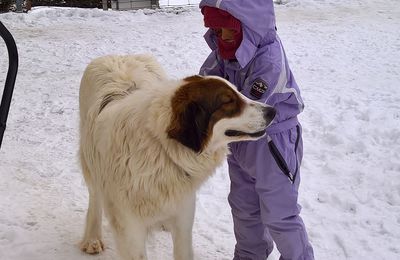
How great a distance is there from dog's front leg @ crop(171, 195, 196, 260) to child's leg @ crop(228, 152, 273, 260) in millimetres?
381

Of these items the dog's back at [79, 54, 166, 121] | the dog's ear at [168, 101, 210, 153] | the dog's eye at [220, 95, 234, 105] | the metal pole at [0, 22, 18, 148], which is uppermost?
the metal pole at [0, 22, 18, 148]

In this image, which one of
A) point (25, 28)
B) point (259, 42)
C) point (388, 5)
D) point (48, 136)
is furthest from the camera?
point (388, 5)

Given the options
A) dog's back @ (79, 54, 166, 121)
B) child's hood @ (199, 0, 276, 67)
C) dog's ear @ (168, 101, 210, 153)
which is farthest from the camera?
dog's back @ (79, 54, 166, 121)

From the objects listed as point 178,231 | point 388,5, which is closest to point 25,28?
point 178,231

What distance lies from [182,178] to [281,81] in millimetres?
800

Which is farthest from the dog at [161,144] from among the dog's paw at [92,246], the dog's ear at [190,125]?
the dog's paw at [92,246]

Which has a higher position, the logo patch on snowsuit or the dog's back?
the logo patch on snowsuit

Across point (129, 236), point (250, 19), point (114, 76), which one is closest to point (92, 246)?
point (129, 236)

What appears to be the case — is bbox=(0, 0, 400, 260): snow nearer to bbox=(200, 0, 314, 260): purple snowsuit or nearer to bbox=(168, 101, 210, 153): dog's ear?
bbox=(200, 0, 314, 260): purple snowsuit

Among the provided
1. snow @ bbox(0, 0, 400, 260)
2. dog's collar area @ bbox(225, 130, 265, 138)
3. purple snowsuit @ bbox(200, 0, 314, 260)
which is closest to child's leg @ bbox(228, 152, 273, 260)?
purple snowsuit @ bbox(200, 0, 314, 260)

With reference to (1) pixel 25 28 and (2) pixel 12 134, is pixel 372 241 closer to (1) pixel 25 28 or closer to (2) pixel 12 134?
(2) pixel 12 134

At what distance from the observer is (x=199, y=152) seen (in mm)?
2580

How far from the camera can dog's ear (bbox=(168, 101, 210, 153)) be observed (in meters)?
2.47

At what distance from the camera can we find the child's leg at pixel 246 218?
3.21m
